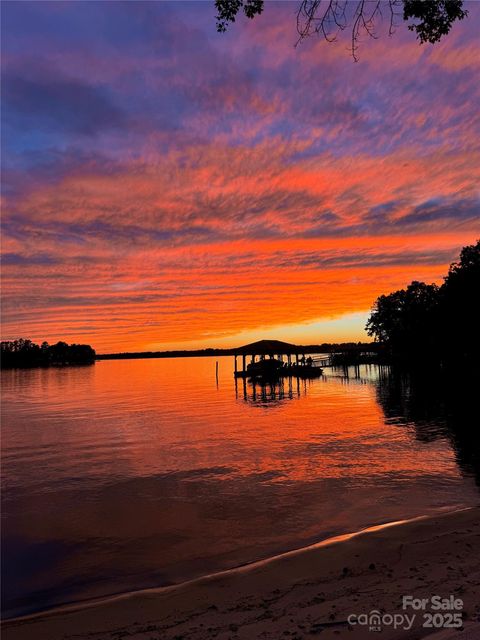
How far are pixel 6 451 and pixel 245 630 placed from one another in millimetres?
23473

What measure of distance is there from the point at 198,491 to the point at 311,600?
9581 millimetres

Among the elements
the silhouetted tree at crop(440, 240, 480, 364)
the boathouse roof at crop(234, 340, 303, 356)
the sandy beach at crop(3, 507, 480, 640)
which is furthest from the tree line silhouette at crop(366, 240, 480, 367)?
the sandy beach at crop(3, 507, 480, 640)

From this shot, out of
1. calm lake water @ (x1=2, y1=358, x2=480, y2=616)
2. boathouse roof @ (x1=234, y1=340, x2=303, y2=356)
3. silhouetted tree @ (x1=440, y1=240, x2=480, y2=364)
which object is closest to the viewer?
calm lake water @ (x1=2, y1=358, x2=480, y2=616)

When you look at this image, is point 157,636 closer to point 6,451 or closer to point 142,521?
point 142,521

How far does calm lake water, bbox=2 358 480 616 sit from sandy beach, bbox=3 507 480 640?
123 centimetres

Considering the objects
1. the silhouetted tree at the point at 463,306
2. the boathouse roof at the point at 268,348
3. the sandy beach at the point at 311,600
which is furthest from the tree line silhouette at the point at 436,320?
the sandy beach at the point at 311,600

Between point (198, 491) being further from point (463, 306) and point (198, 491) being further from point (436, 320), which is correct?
point (436, 320)

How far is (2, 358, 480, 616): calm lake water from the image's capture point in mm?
10312

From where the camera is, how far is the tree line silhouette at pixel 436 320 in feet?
172

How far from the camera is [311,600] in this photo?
269 inches

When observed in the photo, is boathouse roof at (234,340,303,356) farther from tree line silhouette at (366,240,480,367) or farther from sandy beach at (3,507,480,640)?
sandy beach at (3,507,480,640)

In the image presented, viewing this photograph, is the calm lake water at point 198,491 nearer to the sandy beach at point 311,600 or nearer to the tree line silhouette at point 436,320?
the sandy beach at point 311,600

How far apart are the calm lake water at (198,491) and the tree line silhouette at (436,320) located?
2367 centimetres

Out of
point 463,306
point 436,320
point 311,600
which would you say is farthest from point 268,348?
point 311,600
